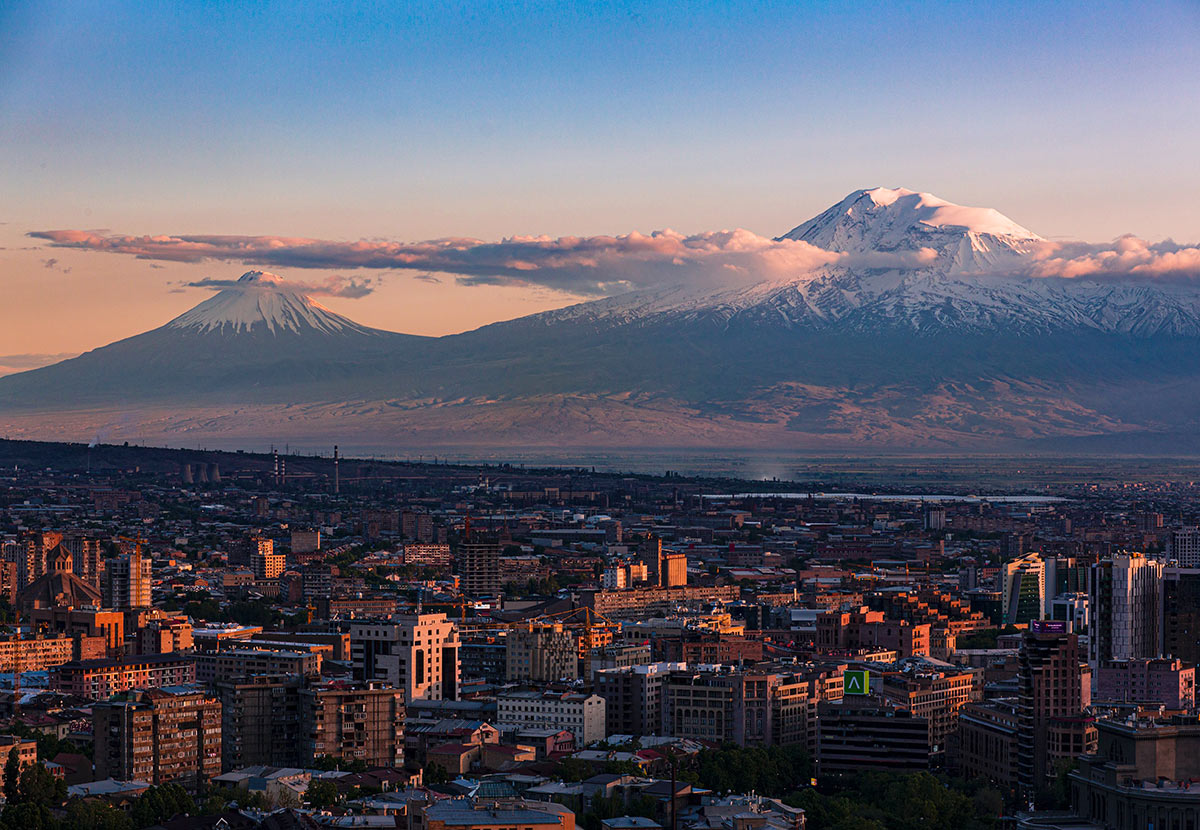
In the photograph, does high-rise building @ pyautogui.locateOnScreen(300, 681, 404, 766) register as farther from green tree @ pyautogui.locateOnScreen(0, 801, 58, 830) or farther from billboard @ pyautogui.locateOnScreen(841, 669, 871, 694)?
billboard @ pyautogui.locateOnScreen(841, 669, 871, 694)

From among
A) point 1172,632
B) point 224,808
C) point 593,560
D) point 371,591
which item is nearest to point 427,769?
point 224,808

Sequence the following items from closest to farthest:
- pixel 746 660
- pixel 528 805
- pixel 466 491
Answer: pixel 528 805 < pixel 746 660 < pixel 466 491

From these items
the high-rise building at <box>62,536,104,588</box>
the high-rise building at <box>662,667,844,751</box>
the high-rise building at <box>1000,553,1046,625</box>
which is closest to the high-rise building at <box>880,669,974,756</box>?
the high-rise building at <box>662,667,844,751</box>

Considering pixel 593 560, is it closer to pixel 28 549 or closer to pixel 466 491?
pixel 28 549

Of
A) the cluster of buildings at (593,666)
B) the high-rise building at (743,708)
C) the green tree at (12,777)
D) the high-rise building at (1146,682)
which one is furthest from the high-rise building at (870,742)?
the green tree at (12,777)

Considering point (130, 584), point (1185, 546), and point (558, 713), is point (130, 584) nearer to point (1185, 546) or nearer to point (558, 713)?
point (558, 713)

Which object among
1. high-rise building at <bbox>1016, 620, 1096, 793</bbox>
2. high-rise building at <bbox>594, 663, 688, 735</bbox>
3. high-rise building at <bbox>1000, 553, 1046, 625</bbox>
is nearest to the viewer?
high-rise building at <bbox>1016, 620, 1096, 793</bbox>

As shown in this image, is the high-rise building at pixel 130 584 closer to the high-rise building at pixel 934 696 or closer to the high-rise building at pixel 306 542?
the high-rise building at pixel 934 696

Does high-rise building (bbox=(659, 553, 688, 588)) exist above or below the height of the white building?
above
